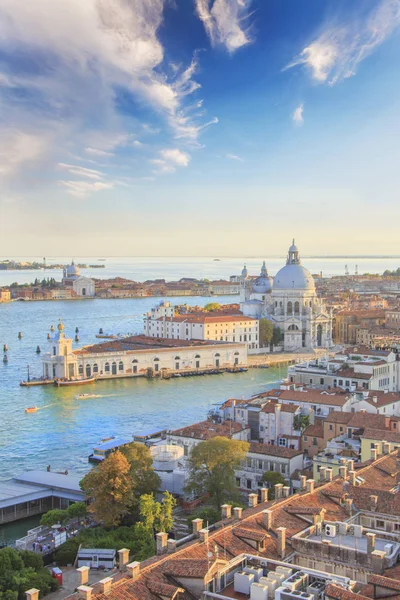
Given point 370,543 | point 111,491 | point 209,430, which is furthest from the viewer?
point 209,430

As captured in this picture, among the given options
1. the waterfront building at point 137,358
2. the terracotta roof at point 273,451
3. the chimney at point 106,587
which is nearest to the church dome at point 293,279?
the waterfront building at point 137,358

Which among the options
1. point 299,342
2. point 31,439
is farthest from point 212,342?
point 31,439

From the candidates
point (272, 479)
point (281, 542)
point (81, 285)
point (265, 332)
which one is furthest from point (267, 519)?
point (81, 285)

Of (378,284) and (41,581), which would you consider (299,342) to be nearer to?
(41,581)

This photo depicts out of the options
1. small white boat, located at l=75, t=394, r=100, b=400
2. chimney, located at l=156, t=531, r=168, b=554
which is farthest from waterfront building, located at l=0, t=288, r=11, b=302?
chimney, located at l=156, t=531, r=168, b=554

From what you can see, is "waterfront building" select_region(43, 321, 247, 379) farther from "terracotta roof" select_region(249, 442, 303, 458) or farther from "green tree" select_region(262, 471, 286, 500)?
"green tree" select_region(262, 471, 286, 500)

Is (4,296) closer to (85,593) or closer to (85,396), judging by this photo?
(85,396)
